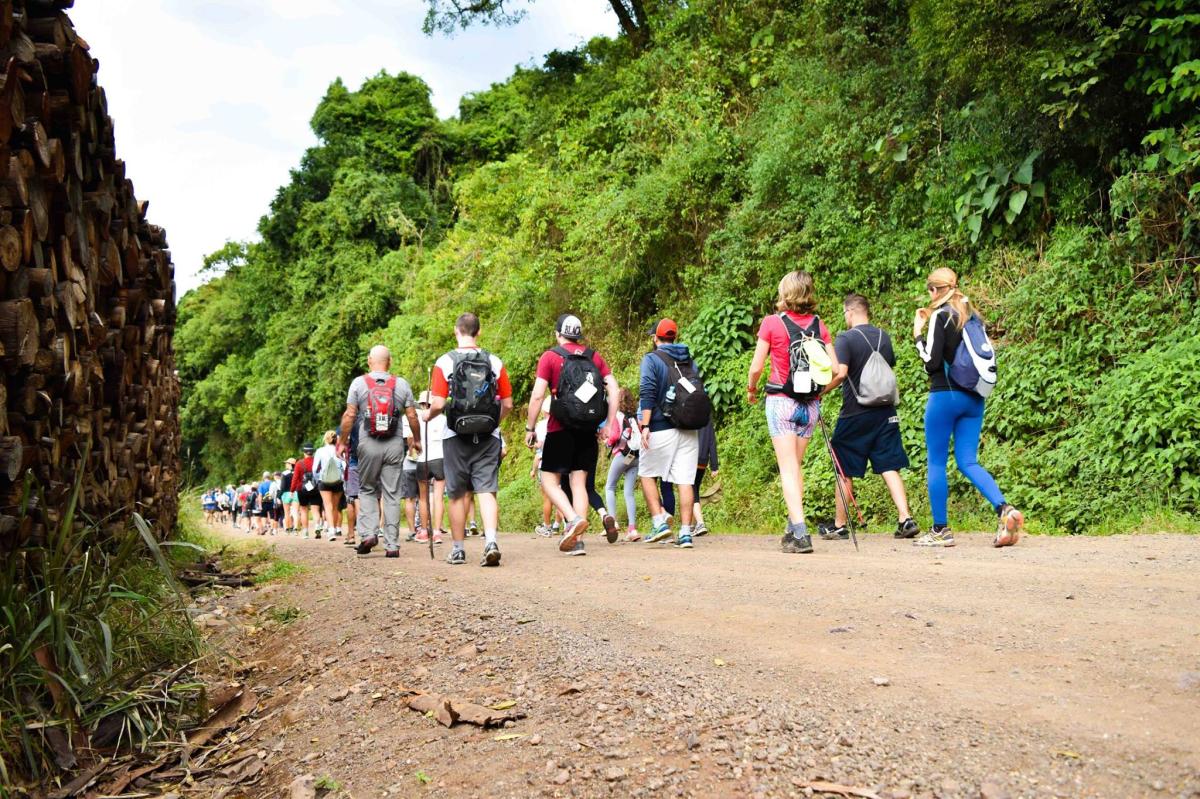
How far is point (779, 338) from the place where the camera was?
28.4 feet

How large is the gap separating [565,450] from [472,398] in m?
1.15

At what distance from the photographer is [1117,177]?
11508 mm

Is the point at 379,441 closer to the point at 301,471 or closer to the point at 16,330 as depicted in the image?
the point at 16,330

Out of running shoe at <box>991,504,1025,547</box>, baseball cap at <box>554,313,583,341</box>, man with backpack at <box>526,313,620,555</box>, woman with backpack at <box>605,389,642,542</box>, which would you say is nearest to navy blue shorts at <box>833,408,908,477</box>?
running shoe at <box>991,504,1025,547</box>

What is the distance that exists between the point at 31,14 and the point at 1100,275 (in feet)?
33.9

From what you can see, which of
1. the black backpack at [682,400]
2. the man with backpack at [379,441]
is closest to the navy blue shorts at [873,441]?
the black backpack at [682,400]

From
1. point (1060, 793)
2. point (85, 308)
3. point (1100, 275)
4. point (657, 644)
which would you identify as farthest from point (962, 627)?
point (1100, 275)

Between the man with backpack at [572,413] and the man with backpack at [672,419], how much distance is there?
68 cm

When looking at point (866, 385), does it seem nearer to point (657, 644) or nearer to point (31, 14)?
point (657, 644)

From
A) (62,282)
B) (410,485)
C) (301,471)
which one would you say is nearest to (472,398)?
(62,282)

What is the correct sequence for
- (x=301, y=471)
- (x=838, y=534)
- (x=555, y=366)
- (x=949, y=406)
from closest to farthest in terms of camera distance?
(x=949, y=406)
(x=555, y=366)
(x=838, y=534)
(x=301, y=471)

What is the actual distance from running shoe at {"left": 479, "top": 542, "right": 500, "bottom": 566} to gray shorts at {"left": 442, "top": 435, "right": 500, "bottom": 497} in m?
0.50

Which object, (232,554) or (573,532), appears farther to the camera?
(232,554)

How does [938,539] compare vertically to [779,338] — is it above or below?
below
